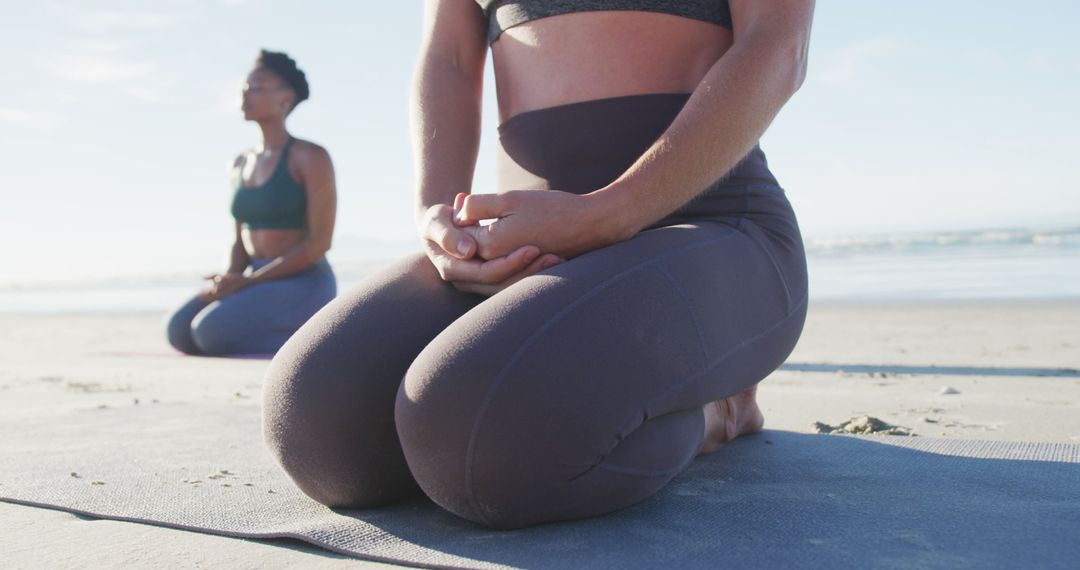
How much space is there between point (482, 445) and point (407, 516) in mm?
317

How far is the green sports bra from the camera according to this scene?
5535mm

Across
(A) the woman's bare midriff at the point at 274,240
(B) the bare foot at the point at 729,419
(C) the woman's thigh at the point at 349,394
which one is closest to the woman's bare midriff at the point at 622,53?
(C) the woman's thigh at the point at 349,394

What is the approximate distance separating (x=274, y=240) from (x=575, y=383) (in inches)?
180

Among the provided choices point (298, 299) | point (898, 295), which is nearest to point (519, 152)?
point (298, 299)

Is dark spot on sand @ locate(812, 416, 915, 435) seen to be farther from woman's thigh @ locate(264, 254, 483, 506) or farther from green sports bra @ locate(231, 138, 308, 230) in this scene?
green sports bra @ locate(231, 138, 308, 230)

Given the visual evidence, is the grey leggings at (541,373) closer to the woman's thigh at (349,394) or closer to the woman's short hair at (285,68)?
the woman's thigh at (349,394)

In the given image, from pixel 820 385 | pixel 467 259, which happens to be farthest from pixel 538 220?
pixel 820 385

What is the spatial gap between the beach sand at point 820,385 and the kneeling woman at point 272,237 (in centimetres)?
24

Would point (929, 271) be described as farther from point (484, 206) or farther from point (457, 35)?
point (484, 206)

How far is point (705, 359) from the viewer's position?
153cm

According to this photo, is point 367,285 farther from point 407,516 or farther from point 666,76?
point 666,76

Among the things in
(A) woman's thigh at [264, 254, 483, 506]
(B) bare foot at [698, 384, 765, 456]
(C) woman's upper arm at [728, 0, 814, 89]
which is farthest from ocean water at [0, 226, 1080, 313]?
(A) woman's thigh at [264, 254, 483, 506]

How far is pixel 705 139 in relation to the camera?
164cm

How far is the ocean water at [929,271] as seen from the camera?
29.1ft
